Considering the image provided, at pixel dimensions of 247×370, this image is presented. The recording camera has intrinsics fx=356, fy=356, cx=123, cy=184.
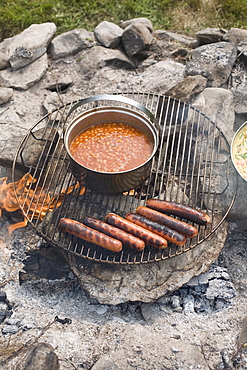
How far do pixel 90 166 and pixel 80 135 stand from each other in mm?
535

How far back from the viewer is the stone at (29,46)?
5.91 meters

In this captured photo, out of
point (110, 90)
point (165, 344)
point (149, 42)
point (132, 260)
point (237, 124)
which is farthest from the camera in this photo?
point (149, 42)

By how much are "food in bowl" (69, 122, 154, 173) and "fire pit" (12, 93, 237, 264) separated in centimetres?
39

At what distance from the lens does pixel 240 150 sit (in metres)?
4.30

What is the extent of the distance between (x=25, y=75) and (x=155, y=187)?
10.5ft

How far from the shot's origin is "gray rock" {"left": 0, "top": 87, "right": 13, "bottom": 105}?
5.55 m

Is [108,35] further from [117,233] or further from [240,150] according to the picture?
[117,233]

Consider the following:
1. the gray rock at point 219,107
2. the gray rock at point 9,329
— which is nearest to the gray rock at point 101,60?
the gray rock at point 219,107

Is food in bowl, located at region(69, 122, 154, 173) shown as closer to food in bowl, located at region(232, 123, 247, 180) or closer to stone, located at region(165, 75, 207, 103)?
food in bowl, located at region(232, 123, 247, 180)

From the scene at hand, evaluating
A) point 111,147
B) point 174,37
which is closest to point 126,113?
point 111,147

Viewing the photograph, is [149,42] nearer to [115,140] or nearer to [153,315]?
[115,140]

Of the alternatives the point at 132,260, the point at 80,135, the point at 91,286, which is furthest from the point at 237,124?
the point at 91,286

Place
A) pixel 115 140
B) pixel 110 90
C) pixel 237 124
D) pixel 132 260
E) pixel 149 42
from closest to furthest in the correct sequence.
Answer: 1. pixel 132 260
2. pixel 115 140
3. pixel 237 124
4. pixel 110 90
5. pixel 149 42

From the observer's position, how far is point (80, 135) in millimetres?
4176
